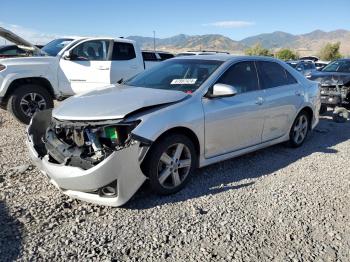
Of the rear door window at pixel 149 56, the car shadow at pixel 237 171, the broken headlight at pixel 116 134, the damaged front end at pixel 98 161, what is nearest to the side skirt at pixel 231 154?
the car shadow at pixel 237 171

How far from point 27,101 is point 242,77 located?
464cm

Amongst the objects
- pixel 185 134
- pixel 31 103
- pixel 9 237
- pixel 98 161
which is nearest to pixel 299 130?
pixel 185 134

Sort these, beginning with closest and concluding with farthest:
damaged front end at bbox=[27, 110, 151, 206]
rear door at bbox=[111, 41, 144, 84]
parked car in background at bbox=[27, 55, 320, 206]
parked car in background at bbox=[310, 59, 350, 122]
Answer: damaged front end at bbox=[27, 110, 151, 206]
parked car in background at bbox=[27, 55, 320, 206]
rear door at bbox=[111, 41, 144, 84]
parked car in background at bbox=[310, 59, 350, 122]

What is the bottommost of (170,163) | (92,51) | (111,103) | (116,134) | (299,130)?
(299,130)

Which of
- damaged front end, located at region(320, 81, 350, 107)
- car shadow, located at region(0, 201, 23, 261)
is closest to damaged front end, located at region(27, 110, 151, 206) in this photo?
car shadow, located at region(0, 201, 23, 261)

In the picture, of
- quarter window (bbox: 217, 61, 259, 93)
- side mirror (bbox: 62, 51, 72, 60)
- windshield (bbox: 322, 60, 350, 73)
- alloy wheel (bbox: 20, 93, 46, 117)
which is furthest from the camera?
windshield (bbox: 322, 60, 350, 73)

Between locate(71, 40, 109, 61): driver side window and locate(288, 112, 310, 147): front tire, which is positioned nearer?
locate(288, 112, 310, 147): front tire

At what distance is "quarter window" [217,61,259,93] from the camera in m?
4.83

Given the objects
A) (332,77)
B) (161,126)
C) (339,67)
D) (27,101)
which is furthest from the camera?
(339,67)

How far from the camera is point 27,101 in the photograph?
24.6 feet

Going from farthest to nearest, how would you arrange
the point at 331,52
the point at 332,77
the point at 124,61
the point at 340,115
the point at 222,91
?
the point at 331,52, the point at 332,77, the point at 340,115, the point at 124,61, the point at 222,91

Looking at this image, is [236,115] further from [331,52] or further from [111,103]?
[331,52]

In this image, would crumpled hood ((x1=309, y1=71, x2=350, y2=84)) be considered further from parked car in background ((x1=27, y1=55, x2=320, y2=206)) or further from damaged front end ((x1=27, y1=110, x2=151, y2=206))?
damaged front end ((x1=27, y1=110, x2=151, y2=206))

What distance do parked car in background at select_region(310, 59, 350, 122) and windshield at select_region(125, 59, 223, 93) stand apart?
18.6 feet
